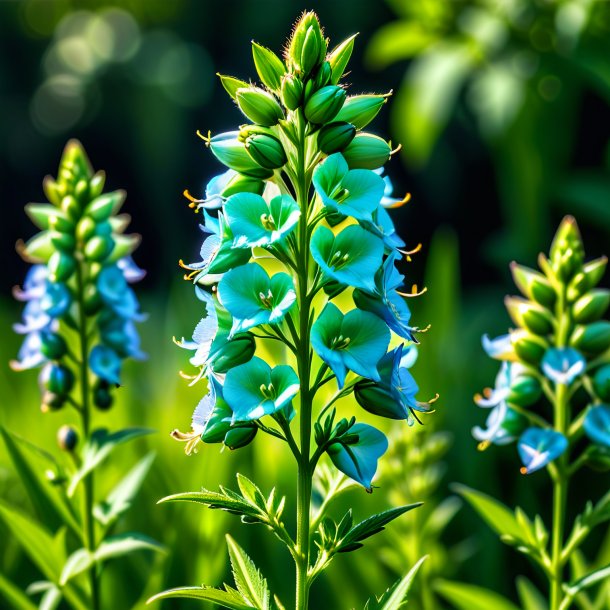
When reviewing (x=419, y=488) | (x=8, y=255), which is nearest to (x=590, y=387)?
(x=419, y=488)

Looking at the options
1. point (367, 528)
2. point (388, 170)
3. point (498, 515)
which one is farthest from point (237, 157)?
point (388, 170)

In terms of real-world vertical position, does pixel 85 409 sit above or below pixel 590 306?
below

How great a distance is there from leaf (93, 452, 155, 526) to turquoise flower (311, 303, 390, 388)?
0.59m

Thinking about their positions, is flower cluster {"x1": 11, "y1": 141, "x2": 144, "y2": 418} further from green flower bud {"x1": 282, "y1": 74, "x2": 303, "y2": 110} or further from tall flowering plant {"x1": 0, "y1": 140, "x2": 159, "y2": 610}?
green flower bud {"x1": 282, "y1": 74, "x2": 303, "y2": 110}

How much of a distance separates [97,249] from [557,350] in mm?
633

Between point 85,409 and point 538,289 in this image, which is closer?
point 538,289

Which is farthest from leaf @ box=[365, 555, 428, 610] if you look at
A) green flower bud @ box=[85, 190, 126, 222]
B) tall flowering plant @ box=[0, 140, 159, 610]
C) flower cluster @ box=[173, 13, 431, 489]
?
green flower bud @ box=[85, 190, 126, 222]

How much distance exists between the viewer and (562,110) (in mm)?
2682

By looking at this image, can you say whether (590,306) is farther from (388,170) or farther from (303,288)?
(388,170)

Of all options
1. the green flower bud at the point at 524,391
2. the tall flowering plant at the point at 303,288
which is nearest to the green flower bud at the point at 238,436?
the tall flowering plant at the point at 303,288

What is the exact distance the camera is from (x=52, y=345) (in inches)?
54.6

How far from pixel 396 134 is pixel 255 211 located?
8.68 ft

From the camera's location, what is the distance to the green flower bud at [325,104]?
2.87 ft

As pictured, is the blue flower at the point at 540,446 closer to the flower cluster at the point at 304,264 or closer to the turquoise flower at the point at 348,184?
the flower cluster at the point at 304,264
